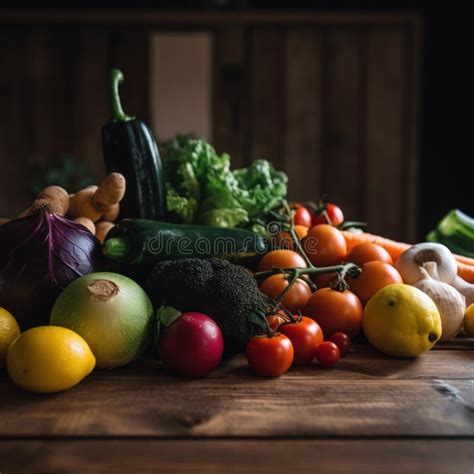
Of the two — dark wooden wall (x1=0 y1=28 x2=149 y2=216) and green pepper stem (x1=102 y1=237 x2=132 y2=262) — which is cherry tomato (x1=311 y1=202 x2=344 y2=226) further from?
dark wooden wall (x1=0 y1=28 x2=149 y2=216)

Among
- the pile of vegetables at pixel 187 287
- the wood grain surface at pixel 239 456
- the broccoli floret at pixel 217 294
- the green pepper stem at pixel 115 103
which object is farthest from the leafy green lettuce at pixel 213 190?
the wood grain surface at pixel 239 456

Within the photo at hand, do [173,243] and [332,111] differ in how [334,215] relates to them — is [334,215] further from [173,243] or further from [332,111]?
[332,111]

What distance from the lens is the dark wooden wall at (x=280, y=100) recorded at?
12.3 feet

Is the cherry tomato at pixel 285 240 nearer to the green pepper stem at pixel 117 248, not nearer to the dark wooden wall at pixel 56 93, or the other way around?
the green pepper stem at pixel 117 248

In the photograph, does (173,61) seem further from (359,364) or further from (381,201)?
(359,364)

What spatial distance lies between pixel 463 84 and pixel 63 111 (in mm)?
2491

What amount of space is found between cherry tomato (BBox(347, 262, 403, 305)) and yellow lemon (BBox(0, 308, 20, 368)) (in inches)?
29.9

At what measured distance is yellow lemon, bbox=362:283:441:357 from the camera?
122 cm

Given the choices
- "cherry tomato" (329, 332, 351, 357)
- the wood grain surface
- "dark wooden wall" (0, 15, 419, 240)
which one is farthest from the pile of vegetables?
"dark wooden wall" (0, 15, 419, 240)

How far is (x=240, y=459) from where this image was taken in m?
0.82

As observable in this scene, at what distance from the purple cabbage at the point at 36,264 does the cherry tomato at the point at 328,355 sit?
21.2 inches

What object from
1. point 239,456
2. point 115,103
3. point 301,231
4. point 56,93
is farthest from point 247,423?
point 56,93

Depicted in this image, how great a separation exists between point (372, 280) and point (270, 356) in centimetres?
42

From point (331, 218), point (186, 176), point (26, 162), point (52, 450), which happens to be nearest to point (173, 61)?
point (26, 162)
